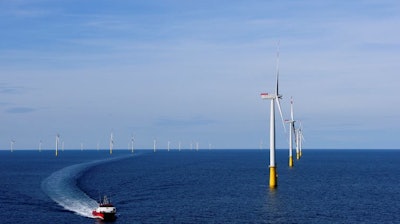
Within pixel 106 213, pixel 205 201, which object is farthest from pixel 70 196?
pixel 106 213

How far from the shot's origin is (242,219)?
9412cm

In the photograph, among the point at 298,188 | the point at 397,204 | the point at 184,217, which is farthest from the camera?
the point at 298,188

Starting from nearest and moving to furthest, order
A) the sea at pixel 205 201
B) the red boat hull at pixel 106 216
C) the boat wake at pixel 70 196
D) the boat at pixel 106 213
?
the red boat hull at pixel 106 216, the boat at pixel 106 213, the sea at pixel 205 201, the boat wake at pixel 70 196

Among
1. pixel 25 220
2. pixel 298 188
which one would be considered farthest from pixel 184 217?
pixel 298 188

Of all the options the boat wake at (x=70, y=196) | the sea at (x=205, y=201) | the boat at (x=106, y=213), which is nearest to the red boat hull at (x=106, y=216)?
the boat at (x=106, y=213)

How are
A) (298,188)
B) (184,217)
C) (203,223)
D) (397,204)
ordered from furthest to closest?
(298,188), (397,204), (184,217), (203,223)

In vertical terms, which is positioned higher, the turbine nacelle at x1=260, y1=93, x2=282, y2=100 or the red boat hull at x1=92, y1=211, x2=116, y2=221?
the turbine nacelle at x1=260, y1=93, x2=282, y2=100

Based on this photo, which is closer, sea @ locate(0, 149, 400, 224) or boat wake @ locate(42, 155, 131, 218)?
→ sea @ locate(0, 149, 400, 224)

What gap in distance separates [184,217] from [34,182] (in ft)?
270

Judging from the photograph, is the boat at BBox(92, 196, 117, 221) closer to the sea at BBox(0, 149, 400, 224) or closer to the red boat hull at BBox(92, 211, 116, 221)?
the red boat hull at BBox(92, 211, 116, 221)

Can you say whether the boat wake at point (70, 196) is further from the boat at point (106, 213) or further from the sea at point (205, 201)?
the boat at point (106, 213)

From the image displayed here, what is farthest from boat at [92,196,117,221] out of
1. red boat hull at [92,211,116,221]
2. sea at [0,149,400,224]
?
sea at [0,149,400,224]

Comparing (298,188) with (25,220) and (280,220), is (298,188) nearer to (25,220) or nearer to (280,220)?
(280,220)

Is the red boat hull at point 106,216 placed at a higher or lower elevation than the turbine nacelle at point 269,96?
lower
